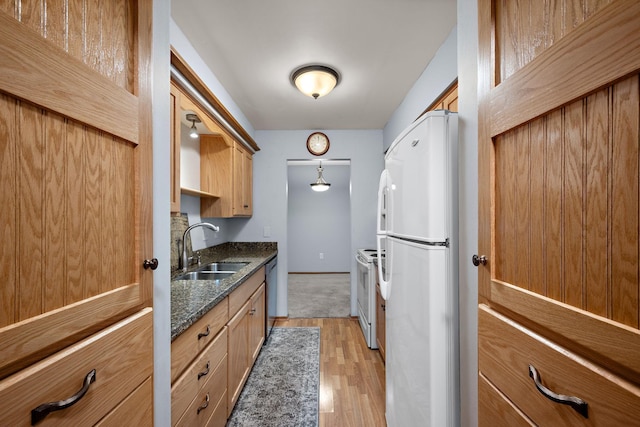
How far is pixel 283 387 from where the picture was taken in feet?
7.00

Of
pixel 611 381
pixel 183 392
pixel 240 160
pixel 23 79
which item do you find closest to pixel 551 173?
pixel 611 381

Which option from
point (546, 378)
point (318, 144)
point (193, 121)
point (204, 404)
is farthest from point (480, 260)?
point (318, 144)

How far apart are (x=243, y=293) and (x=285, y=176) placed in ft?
6.52

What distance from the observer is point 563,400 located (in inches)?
20.6

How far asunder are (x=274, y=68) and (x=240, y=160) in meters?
1.20

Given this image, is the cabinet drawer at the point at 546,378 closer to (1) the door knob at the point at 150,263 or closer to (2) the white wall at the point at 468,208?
(2) the white wall at the point at 468,208

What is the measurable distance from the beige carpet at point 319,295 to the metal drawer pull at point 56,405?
130 inches

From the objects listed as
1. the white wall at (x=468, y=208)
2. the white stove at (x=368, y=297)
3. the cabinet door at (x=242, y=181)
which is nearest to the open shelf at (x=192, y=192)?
the cabinet door at (x=242, y=181)

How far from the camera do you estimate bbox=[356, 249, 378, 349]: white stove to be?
109 inches

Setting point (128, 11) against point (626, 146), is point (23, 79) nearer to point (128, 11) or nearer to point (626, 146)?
point (128, 11)

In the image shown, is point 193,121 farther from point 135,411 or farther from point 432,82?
point 135,411

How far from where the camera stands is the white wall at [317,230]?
261 inches

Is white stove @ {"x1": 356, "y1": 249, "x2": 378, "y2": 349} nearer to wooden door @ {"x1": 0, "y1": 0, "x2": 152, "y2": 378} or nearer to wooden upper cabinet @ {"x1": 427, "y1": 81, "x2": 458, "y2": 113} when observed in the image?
wooden upper cabinet @ {"x1": 427, "y1": 81, "x2": 458, "y2": 113}

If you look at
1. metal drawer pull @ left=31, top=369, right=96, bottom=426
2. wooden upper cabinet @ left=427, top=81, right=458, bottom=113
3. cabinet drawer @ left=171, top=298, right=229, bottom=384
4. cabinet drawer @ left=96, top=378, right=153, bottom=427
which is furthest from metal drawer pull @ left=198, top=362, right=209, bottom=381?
wooden upper cabinet @ left=427, top=81, right=458, bottom=113
